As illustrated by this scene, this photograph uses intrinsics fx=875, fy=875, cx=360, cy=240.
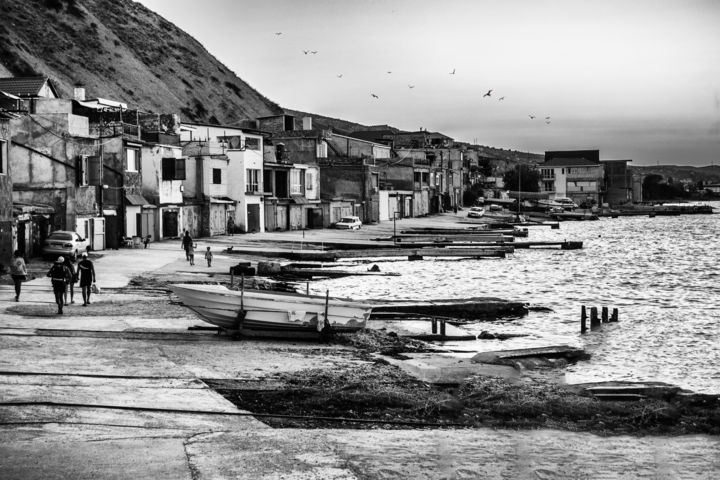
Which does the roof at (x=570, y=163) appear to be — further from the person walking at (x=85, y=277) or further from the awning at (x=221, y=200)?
the person walking at (x=85, y=277)

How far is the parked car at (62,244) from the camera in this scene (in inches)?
1529

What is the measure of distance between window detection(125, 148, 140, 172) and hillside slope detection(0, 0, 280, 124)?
45280 mm

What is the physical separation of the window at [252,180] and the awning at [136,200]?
16846 mm

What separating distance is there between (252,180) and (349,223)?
16.2 metres

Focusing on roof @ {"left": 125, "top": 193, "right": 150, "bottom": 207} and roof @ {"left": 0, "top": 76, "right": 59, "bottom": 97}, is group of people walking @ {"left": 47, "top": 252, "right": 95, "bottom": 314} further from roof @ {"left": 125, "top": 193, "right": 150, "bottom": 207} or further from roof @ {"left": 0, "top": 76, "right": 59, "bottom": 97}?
roof @ {"left": 0, "top": 76, "right": 59, "bottom": 97}

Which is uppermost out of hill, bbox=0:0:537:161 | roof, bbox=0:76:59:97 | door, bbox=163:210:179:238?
hill, bbox=0:0:537:161

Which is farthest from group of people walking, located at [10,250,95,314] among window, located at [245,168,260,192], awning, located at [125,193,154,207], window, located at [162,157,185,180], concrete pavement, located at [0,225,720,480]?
window, located at [245,168,260,192]

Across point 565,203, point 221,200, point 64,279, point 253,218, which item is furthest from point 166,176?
point 565,203

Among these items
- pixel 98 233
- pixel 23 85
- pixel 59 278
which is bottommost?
pixel 59 278

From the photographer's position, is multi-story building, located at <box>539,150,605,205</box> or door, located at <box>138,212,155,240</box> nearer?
door, located at <box>138,212,155,240</box>

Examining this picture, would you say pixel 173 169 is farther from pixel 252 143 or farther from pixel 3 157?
pixel 3 157

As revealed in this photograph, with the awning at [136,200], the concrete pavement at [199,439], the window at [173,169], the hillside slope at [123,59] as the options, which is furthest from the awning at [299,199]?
the concrete pavement at [199,439]

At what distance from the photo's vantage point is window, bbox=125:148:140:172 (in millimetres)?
49931

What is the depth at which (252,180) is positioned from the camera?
69000mm
